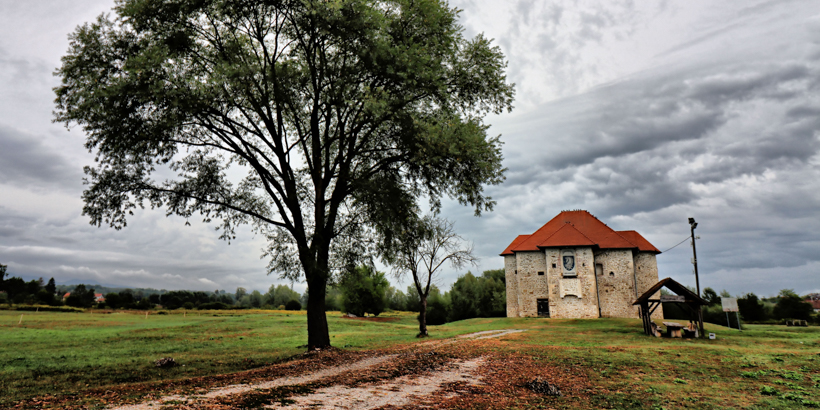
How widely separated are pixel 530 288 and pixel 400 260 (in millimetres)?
25248

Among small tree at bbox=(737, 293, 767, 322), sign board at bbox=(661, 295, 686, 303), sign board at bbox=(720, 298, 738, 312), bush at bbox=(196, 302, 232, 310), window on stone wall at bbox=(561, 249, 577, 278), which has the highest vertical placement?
window on stone wall at bbox=(561, 249, 577, 278)

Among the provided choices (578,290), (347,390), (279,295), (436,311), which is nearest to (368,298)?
(436,311)

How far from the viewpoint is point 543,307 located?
1655 inches

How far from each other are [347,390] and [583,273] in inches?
1444

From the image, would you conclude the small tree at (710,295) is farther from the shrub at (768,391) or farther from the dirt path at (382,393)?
the dirt path at (382,393)

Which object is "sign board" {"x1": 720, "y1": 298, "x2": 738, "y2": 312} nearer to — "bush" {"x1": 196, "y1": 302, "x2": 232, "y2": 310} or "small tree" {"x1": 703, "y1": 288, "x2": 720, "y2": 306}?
"small tree" {"x1": 703, "y1": 288, "x2": 720, "y2": 306}

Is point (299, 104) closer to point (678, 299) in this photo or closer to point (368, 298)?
point (678, 299)

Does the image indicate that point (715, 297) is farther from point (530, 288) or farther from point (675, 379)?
point (675, 379)

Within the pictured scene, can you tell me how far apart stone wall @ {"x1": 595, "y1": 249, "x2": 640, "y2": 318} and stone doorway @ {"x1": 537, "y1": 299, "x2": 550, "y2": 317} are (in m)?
5.41

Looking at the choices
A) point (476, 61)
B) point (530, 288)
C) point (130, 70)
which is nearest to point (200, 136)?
point (130, 70)

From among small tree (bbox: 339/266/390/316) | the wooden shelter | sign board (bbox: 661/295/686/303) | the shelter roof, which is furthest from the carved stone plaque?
small tree (bbox: 339/266/390/316)

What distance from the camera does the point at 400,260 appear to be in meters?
22.3

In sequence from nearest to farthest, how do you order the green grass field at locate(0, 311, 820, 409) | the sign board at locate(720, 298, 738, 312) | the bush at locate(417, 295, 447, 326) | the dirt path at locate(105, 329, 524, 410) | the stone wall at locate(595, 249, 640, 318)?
the dirt path at locate(105, 329, 524, 410), the green grass field at locate(0, 311, 820, 409), the sign board at locate(720, 298, 738, 312), the stone wall at locate(595, 249, 640, 318), the bush at locate(417, 295, 447, 326)

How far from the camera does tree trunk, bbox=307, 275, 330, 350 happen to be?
Answer: 1564cm
